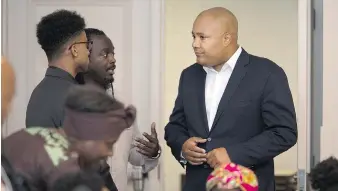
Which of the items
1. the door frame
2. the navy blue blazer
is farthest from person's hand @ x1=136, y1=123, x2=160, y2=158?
the door frame

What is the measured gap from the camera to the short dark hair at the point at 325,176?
3219 millimetres

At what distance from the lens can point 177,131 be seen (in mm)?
3891

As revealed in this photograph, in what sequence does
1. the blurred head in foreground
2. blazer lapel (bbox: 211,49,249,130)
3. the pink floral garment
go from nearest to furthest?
the blurred head in foreground, the pink floral garment, blazer lapel (bbox: 211,49,249,130)

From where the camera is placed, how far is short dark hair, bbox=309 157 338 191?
322cm

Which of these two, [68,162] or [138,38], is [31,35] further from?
[68,162]

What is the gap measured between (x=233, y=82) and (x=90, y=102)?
1533mm

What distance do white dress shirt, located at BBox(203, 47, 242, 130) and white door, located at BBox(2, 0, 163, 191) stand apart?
1.11 meters

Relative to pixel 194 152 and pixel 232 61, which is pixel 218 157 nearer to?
pixel 194 152

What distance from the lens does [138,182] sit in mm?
4855

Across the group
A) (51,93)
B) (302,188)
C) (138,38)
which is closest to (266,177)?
(302,188)

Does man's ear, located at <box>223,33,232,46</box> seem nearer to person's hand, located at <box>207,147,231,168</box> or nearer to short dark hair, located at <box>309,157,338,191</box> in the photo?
person's hand, located at <box>207,147,231,168</box>

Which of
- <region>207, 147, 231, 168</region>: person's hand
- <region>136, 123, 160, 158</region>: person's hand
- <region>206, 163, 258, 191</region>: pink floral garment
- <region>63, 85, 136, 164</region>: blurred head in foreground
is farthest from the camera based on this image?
<region>136, 123, 160, 158</region>: person's hand

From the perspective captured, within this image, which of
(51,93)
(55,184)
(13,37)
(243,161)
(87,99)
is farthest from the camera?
(13,37)

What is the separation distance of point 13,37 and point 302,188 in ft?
6.98
